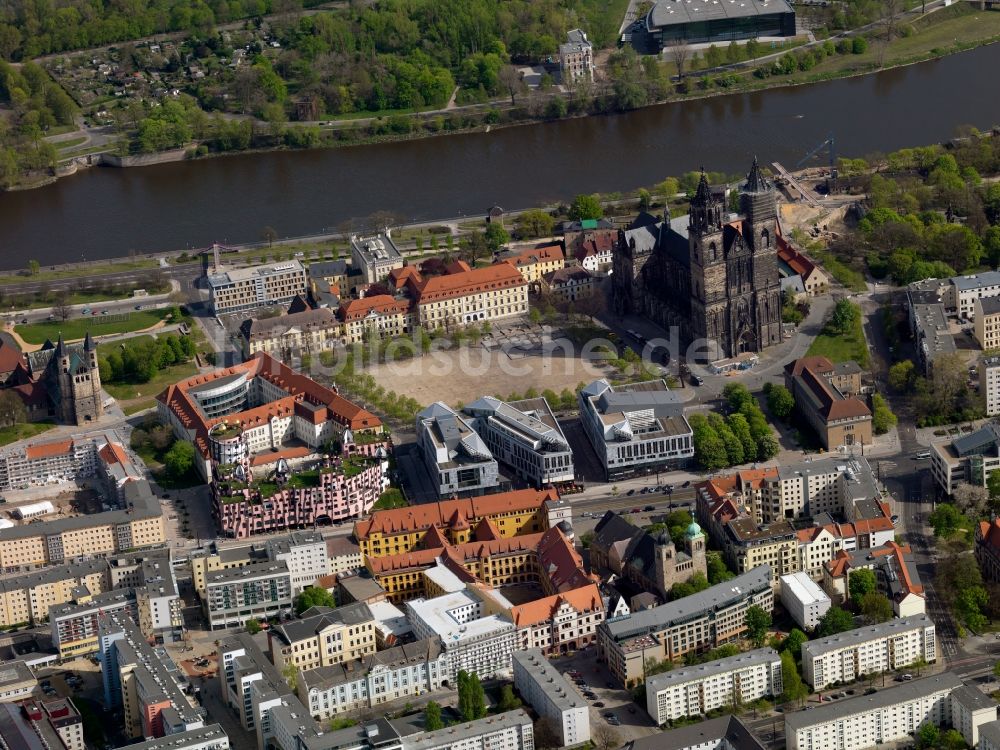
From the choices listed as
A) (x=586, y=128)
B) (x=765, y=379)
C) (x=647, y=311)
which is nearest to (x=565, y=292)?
(x=647, y=311)

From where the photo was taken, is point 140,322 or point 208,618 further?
point 140,322

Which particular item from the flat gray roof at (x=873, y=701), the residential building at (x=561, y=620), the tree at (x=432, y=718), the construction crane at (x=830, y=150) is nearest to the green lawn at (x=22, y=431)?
the residential building at (x=561, y=620)

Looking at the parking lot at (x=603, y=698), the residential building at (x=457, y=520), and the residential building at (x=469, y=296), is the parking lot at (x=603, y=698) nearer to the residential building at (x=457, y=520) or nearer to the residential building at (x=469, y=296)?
the residential building at (x=457, y=520)

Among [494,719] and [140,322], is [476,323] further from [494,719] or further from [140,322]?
[494,719]

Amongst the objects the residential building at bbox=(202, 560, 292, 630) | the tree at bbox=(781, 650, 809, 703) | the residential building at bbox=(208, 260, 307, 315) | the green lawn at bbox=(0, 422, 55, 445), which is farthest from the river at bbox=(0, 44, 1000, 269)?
the tree at bbox=(781, 650, 809, 703)

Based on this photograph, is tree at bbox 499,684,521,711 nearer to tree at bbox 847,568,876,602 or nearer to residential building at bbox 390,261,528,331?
tree at bbox 847,568,876,602

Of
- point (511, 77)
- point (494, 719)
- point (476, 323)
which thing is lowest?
point (494, 719)

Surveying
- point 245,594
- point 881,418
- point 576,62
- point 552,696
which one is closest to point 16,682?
point 245,594
